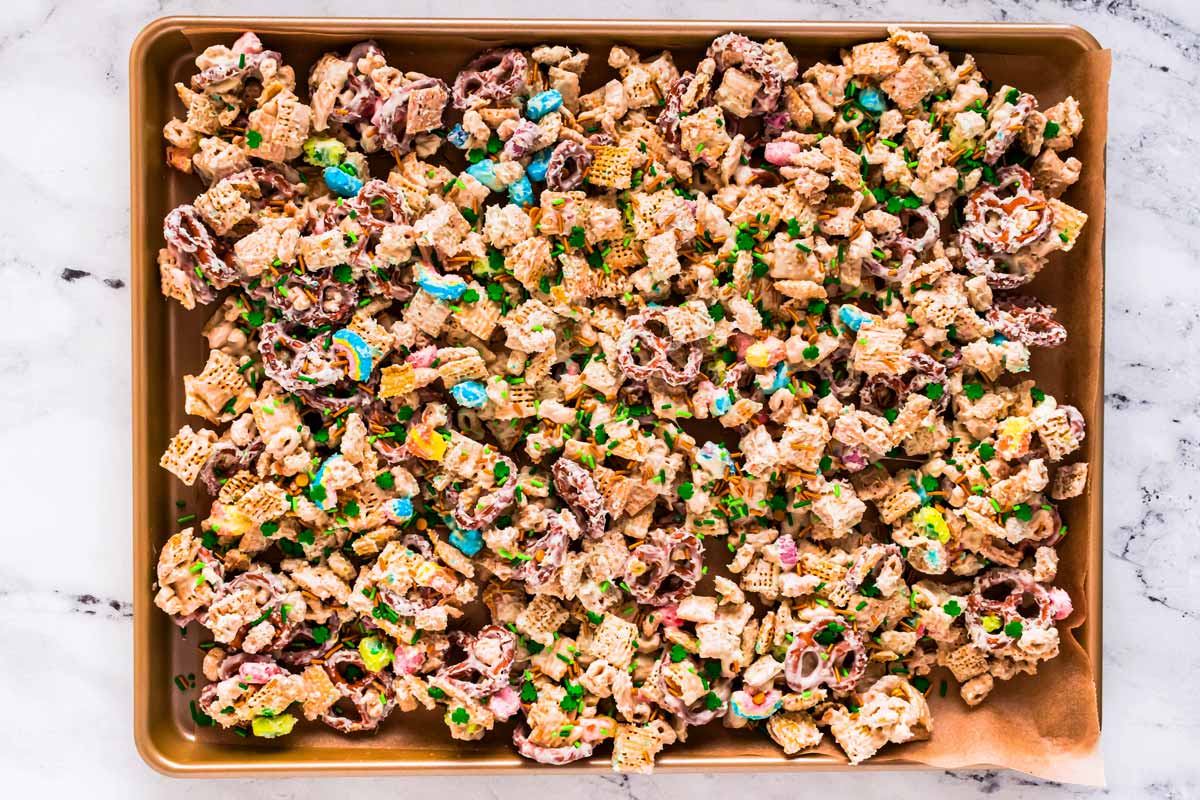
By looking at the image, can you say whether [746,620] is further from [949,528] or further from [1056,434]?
[1056,434]

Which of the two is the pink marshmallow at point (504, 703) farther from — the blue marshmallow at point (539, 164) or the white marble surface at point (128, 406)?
the blue marshmallow at point (539, 164)

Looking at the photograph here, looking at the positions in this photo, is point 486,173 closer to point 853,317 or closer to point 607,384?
point 607,384

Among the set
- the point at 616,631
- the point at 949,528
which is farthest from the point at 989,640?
the point at 616,631

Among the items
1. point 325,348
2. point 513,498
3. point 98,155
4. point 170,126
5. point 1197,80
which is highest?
point 1197,80

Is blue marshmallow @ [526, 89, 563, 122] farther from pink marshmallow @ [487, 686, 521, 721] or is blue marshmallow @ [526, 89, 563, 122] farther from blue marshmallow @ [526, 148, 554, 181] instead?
pink marshmallow @ [487, 686, 521, 721]

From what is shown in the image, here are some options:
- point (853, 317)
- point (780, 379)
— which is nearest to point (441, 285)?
point (780, 379)

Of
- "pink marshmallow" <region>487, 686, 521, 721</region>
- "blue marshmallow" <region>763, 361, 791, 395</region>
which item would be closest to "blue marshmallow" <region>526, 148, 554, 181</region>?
"blue marshmallow" <region>763, 361, 791, 395</region>

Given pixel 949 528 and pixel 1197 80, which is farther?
pixel 1197 80

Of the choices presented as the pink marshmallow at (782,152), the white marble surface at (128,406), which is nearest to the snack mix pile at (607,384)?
the pink marshmallow at (782,152)
